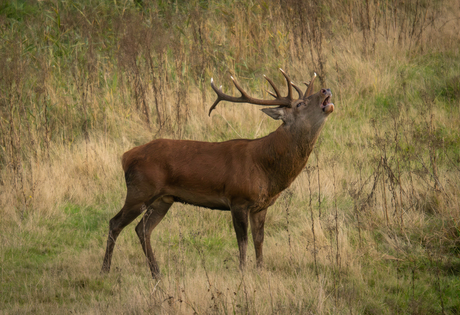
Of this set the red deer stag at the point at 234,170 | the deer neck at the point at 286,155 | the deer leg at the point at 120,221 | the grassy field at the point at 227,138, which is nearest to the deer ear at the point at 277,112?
the red deer stag at the point at 234,170

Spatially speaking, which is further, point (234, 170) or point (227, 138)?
point (227, 138)

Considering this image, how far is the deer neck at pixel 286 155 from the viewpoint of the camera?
524 centimetres

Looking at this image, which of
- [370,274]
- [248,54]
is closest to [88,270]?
[370,274]

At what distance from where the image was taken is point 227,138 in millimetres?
A: 8398

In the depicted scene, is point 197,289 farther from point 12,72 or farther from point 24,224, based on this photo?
point 12,72

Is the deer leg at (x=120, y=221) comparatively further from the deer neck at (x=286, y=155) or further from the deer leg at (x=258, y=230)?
the deer neck at (x=286, y=155)

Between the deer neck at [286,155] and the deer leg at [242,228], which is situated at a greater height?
the deer neck at [286,155]

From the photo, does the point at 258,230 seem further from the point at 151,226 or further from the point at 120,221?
the point at 120,221

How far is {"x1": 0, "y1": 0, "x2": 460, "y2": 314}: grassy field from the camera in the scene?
470 centimetres

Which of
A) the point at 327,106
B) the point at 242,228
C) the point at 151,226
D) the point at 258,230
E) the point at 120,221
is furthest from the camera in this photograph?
the point at 151,226

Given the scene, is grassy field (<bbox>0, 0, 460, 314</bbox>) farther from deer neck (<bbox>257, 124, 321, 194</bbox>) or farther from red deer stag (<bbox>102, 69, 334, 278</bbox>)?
deer neck (<bbox>257, 124, 321, 194</bbox>)

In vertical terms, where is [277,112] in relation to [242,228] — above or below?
above

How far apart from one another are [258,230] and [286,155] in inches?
32.8

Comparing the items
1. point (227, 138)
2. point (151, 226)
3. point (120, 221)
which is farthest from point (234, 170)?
point (227, 138)
